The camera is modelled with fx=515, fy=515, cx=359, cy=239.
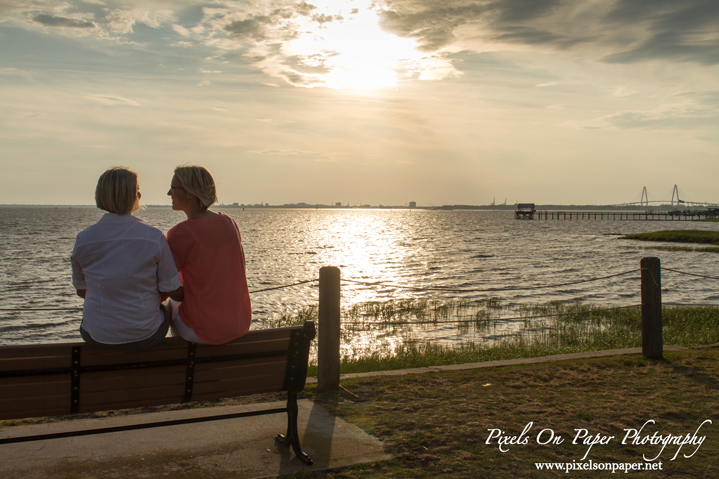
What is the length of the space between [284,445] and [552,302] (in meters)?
16.3

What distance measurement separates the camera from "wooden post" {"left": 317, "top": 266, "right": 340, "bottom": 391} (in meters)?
5.55

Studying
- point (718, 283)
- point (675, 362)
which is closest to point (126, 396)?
point (675, 362)

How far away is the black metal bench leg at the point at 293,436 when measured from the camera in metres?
3.84

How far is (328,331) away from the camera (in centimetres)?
559

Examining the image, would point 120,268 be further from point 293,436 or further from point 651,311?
point 651,311

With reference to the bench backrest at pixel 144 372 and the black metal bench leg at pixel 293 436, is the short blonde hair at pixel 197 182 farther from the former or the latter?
the black metal bench leg at pixel 293 436

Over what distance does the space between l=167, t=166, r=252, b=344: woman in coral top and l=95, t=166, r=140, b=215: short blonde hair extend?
Answer: 332mm

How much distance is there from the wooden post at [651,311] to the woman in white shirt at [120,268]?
648cm

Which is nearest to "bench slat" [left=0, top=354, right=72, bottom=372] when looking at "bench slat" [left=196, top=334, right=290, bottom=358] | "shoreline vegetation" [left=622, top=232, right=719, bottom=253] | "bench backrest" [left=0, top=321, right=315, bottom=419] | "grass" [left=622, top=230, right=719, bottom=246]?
"bench backrest" [left=0, top=321, right=315, bottom=419]

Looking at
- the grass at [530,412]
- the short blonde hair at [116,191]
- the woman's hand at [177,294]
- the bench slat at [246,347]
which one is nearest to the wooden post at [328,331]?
the grass at [530,412]

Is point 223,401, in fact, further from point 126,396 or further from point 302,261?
point 302,261

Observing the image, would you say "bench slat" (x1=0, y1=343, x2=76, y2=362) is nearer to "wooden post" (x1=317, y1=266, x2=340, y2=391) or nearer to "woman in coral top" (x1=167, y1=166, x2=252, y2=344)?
"woman in coral top" (x1=167, y1=166, x2=252, y2=344)

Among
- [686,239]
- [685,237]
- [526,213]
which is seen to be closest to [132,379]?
[686,239]

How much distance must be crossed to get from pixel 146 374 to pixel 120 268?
2.49 ft
